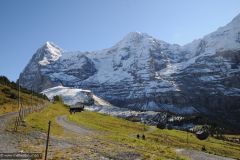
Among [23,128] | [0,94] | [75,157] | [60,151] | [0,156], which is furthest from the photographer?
[0,94]

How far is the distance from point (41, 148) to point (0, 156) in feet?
36.3

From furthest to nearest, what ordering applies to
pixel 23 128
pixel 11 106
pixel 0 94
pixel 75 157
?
pixel 0 94, pixel 11 106, pixel 23 128, pixel 75 157

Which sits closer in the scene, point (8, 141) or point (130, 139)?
point (8, 141)

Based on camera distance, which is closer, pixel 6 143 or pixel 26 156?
pixel 26 156

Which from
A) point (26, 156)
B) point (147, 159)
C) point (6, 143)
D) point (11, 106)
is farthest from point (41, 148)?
point (11, 106)

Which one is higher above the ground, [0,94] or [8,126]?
[0,94]

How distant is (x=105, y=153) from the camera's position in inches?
2034

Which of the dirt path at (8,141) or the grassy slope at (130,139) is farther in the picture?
the grassy slope at (130,139)

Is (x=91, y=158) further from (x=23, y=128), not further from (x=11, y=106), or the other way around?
(x=11, y=106)

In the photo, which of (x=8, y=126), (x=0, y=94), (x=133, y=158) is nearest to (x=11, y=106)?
(x=0, y=94)

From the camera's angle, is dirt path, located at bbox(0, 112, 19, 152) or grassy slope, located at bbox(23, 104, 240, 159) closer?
dirt path, located at bbox(0, 112, 19, 152)

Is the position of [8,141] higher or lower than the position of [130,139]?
higher

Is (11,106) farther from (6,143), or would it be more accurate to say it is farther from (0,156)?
(0,156)

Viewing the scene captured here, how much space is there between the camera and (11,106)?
442ft
